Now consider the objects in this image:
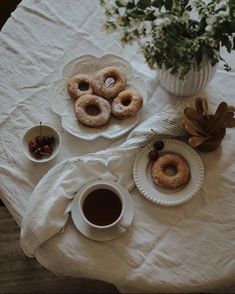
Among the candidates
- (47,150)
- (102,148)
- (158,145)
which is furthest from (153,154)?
(47,150)

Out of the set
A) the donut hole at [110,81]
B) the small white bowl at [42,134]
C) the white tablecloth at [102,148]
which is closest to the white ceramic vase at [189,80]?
the white tablecloth at [102,148]

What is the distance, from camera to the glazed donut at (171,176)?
1103mm

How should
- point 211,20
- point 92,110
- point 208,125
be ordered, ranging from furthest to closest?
point 92,110
point 208,125
point 211,20

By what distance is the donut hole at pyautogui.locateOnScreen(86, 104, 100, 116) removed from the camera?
1.25 metres

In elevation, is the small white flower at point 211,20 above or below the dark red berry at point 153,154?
above

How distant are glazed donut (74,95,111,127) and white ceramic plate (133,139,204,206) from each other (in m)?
0.16

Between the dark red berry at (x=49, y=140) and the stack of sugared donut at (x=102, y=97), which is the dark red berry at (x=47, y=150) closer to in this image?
the dark red berry at (x=49, y=140)

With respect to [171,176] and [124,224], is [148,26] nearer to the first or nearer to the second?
[171,176]

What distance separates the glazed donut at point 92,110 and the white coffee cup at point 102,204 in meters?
0.21

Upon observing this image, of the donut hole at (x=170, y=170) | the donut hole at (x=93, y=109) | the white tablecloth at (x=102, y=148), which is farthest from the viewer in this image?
the donut hole at (x=93, y=109)

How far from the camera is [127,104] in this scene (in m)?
1.26

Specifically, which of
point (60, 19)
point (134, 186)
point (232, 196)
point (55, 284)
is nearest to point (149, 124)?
point (134, 186)

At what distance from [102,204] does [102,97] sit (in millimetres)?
354

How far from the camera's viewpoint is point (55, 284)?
1748 mm
